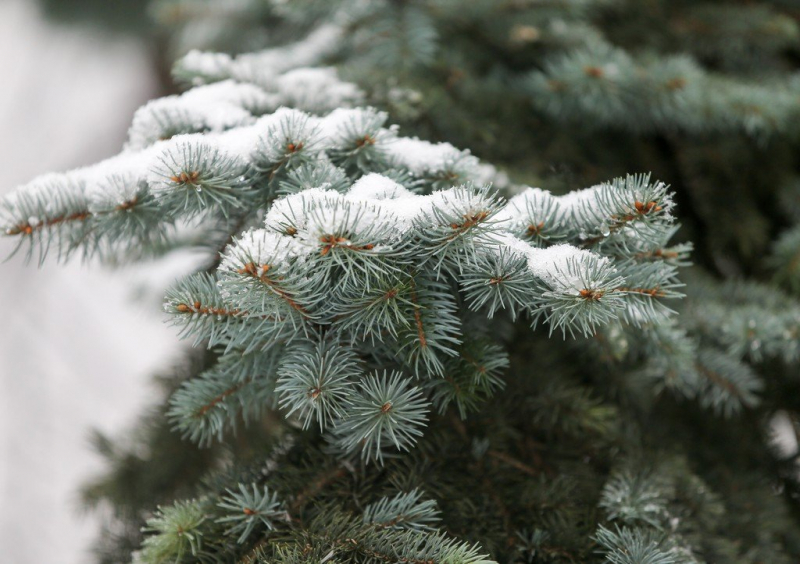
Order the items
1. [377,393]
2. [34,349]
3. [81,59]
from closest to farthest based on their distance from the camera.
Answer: [377,393]
[34,349]
[81,59]

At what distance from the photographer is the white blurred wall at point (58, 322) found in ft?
4.82

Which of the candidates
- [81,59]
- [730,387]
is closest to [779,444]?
[730,387]

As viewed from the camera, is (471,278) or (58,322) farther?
(58,322)

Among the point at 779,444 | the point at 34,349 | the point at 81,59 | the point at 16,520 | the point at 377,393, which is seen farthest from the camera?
the point at 81,59

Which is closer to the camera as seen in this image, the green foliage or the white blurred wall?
the green foliage

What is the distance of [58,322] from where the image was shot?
1.66m

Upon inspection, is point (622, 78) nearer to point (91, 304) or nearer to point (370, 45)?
point (370, 45)

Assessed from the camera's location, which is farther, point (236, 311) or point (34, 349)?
point (34, 349)

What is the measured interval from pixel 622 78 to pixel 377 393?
0.62 metres

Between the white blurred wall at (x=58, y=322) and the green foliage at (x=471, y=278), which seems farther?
the white blurred wall at (x=58, y=322)

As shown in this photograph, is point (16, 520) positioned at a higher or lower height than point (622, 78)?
lower

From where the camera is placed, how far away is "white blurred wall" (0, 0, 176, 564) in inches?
57.8

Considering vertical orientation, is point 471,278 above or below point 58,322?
above

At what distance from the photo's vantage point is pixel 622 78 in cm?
83
